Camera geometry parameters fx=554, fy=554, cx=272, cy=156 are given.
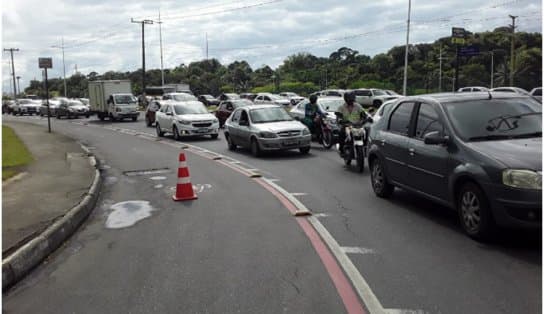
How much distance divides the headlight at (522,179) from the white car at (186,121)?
1832cm

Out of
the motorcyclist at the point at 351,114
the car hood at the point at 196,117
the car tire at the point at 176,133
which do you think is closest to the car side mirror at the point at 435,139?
the motorcyclist at the point at 351,114

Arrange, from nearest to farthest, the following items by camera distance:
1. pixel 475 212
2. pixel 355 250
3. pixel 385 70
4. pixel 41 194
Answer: pixel 355 250 < pixel 475 212 < pixel 41 194 < pixel 385 70

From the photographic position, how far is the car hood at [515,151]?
588cm

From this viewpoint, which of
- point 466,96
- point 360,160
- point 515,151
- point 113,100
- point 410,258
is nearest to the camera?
→ point 410,258

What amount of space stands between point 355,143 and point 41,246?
808 cm

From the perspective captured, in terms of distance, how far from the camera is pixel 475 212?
21.1ft

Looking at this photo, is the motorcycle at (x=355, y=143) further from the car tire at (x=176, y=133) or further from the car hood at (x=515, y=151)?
the car tire at (x=176, y=133)

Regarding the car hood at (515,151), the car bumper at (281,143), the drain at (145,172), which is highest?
the car hood at (515,151)

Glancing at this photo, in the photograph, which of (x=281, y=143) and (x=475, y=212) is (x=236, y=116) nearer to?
(x=281, y=143)

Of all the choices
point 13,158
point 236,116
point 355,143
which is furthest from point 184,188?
point 236,116

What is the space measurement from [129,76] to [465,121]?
384 feet

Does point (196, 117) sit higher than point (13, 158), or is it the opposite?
point (196, 117)

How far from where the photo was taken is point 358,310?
179 inches

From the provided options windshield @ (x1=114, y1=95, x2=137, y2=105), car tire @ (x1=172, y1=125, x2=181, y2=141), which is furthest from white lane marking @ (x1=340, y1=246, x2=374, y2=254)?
windshield @ (x1=114, y1=95, x2=137, y2=105)
